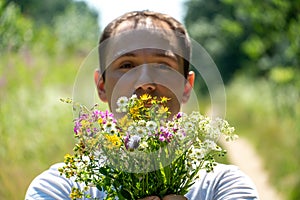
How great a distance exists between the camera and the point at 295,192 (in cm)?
843

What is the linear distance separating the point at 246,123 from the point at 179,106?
16399mm

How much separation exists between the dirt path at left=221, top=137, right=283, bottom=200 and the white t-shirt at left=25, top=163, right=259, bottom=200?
6.89 m

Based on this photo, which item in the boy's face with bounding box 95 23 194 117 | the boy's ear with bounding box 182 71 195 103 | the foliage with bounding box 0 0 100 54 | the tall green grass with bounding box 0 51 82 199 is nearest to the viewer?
the boy's face with bounding box 95 23 194 117

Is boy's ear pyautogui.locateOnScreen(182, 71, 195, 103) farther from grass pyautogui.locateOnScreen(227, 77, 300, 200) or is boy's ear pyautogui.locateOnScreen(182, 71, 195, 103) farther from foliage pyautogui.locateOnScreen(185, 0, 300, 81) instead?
foliage pyautogui.locateOnScreen(185, 0, 300, 81)

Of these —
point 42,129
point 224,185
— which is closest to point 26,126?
point 42,129

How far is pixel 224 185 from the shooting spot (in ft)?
7.31

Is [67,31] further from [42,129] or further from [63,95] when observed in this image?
[42,129]

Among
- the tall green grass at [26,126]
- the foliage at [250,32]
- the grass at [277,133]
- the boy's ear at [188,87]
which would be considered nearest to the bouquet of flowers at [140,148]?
the boy's ear at [188,87]

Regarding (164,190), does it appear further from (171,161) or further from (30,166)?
(30,166)

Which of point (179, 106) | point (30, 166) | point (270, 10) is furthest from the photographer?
point (270, 10)

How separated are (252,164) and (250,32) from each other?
22077mm

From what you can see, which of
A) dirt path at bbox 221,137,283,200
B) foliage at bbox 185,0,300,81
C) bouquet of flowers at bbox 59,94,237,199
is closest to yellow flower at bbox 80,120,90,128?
bouquet of flowers at bbox 59,94,237,199

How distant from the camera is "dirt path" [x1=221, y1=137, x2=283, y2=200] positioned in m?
9.87

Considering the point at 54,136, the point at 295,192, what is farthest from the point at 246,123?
the point at 54,136
